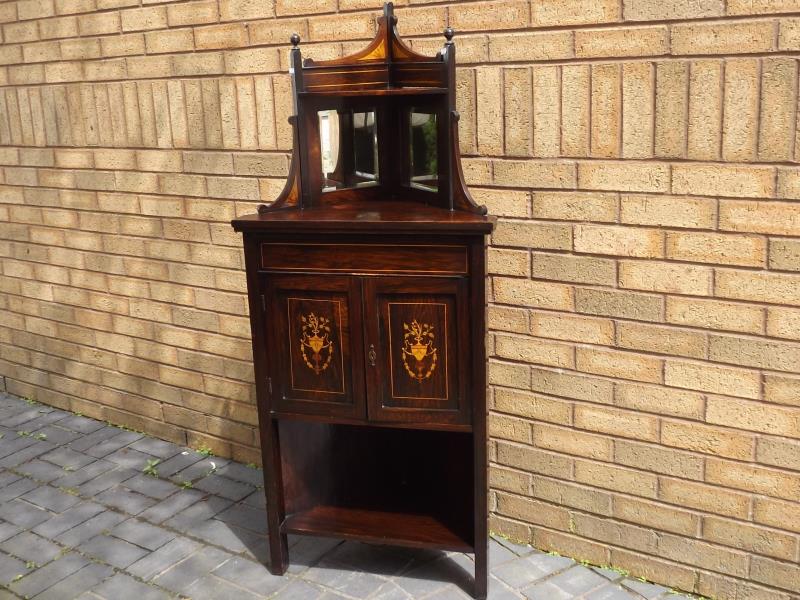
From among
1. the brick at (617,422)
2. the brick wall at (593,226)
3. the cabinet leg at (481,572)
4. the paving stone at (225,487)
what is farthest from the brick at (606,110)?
the paving stone at (225,487)

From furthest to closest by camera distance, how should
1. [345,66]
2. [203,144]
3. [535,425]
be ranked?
[203,144] → [535,425] → [345,66]

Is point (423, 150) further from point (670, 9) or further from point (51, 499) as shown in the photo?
point (51, 499)

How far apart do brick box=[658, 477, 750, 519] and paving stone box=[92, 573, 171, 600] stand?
6.43 feet

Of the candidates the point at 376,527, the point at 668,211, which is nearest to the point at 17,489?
the point at 376,527

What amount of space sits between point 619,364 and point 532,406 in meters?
0.43

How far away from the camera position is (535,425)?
11.9 feet

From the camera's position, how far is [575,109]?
325cm

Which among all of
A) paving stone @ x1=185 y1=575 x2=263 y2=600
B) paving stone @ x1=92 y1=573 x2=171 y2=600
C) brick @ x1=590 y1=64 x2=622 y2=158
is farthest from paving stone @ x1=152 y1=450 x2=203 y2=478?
A: brick @ x1=590 y1=64 x2=622 y2=158

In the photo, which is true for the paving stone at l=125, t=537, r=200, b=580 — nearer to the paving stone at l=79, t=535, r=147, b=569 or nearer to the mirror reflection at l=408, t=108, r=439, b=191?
the paving stone at l=79, t=535, r=147, b=569

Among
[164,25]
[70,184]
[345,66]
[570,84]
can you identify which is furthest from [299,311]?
[70,184]

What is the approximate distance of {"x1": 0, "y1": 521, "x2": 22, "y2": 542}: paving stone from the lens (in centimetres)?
401

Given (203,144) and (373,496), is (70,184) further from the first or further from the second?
(373,496)

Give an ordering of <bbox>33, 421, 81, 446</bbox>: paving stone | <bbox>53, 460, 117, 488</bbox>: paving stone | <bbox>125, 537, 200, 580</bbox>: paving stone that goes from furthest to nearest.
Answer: <bbox>33, 421, 81, 446</bbox>: paving stone → <bbox>53, 460, 117, 488</bbox>: paving stone → <bbox>125, 537, 200, 580</bbox>: paving stone

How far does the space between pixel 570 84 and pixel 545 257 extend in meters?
0.65
